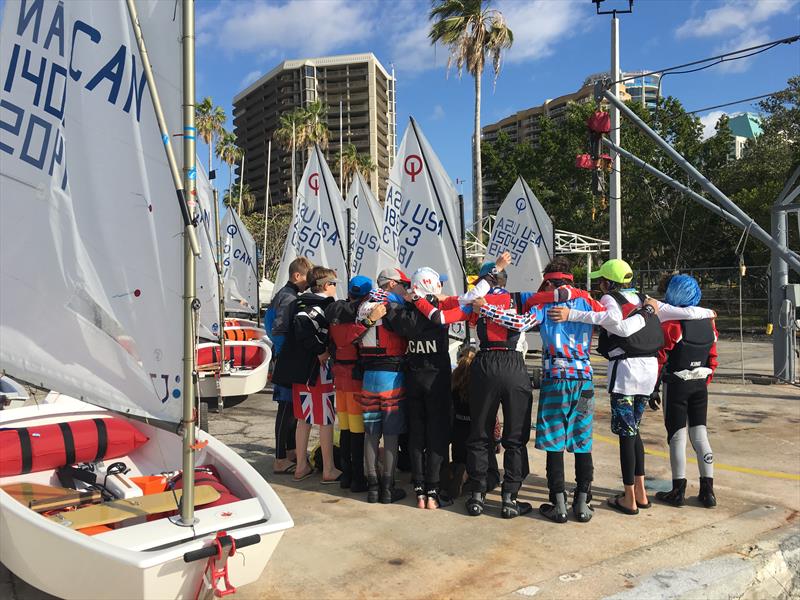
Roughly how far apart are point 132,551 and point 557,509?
3.13 m

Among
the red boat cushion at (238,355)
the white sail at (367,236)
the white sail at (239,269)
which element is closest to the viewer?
the red boat cushion at (238,355)

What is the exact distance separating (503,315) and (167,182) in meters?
2.58

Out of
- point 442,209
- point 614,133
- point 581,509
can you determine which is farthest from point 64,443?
point 614,133

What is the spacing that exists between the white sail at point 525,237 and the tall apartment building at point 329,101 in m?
94.9

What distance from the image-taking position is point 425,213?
7.65 metres

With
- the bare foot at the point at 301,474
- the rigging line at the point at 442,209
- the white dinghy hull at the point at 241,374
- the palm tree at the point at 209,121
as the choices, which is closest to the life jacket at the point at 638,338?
the rigging line at the point at 442,209

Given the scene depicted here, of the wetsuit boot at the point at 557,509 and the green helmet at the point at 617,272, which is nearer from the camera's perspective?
the wetsuit boot at the point at 557,509

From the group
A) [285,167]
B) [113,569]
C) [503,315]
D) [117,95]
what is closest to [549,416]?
[503,315]

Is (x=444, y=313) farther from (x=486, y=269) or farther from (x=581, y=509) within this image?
(x=581, y=509)

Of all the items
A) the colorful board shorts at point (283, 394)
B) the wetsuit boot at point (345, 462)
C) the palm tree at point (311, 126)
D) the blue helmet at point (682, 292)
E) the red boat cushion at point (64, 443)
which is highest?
the palm tree at point (311, 126)

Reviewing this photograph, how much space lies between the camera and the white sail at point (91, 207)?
311cm

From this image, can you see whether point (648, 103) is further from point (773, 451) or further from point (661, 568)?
point (661, 568)

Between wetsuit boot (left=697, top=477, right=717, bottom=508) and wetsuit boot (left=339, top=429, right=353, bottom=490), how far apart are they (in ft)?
9.71

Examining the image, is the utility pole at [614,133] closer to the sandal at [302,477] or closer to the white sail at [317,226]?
the white sail at [317,226]
